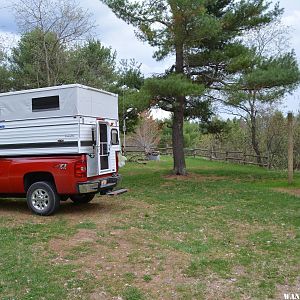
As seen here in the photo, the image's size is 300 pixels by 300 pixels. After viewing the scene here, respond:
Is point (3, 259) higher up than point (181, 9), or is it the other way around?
point (181, 9)

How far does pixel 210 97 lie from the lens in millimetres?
15547

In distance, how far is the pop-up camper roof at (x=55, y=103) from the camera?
7796mm

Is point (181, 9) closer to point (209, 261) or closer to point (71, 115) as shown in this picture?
point (71, 115)

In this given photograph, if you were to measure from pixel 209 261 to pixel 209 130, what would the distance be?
531 inches

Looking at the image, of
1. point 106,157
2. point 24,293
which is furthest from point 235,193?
point 24,293

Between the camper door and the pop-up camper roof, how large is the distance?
26cm

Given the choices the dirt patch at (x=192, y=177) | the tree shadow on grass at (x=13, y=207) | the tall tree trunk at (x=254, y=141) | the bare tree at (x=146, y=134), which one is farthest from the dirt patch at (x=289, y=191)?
the bare tree at (x=146, y=134)

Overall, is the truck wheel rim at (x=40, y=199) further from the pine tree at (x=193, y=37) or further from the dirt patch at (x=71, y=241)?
the pine tree at (x=193, y=37)

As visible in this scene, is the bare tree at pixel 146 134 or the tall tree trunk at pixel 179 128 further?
the bare tree at pixel 146 134

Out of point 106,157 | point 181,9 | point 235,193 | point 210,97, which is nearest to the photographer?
point 106,157

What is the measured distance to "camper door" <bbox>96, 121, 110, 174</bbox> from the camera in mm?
8133

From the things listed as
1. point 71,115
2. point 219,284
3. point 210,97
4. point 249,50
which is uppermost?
point 249,50

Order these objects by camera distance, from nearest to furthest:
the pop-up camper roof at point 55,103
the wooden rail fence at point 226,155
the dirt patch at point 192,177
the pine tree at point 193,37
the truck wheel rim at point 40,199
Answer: the pop-up camper roof at point 55,103, the truck wheel rim at point 40,199, the pine tree at point 193,37, the dirt patch at point 192,177, the wooden rail fence at point 226,155

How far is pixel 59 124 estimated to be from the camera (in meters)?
7.91
